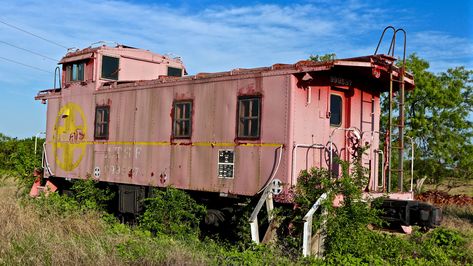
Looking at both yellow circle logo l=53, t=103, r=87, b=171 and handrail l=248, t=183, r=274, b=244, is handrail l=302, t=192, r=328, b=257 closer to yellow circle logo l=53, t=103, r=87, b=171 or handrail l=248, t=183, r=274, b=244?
handrail l=248, t=183, r=274, b=244

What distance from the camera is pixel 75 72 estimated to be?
601 inches

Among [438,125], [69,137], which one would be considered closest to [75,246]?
[69,137]

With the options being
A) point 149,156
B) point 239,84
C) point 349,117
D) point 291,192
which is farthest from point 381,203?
point 149,156

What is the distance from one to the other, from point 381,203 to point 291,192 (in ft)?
5.19

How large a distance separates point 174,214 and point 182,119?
2142 millimetres

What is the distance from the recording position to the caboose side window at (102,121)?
13.8 m

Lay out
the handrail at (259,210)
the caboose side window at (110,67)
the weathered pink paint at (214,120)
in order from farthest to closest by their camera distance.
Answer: the caboose side window at (110,67)
the weathered pink paint at (214,120)
the handrail at (259,210)

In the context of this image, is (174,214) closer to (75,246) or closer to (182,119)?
(182,119)

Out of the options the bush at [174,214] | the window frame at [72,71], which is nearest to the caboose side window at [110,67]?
the window frame at [72,71]

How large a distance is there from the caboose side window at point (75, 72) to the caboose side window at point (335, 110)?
7686 millimetres

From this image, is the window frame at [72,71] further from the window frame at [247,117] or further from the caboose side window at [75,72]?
the window frame at [247,117]

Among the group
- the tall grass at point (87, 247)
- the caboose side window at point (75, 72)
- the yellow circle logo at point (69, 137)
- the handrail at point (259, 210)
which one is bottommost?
the tall grass at point (87, 247)

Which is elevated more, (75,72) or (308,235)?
(75,72)

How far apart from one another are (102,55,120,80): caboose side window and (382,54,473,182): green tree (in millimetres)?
10170
